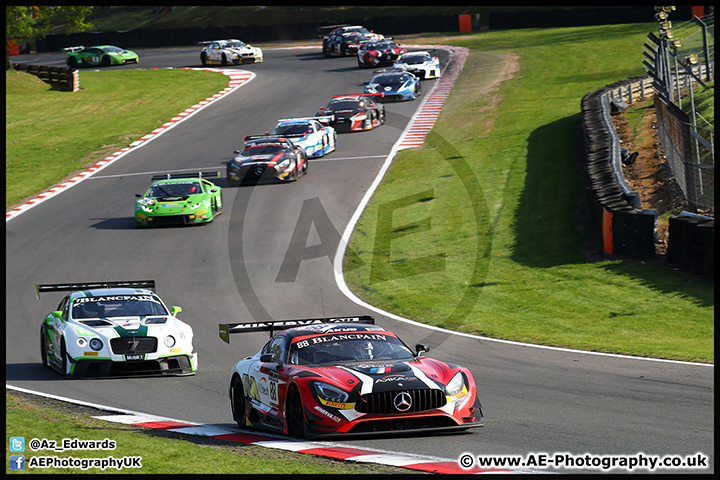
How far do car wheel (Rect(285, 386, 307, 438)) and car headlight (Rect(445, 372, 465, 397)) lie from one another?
1.56 metres

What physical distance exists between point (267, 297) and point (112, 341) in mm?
6160

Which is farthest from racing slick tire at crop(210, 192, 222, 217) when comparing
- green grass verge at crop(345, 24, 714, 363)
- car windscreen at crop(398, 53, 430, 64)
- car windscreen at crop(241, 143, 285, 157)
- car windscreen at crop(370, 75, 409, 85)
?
car windscreen at crop(398, 53, 430, 64)

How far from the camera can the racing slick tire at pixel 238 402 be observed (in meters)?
11.0

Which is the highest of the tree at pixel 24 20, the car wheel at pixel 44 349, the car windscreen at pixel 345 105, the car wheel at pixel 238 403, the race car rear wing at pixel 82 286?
the tree at pixel 24 20

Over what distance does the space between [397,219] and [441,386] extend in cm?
1738

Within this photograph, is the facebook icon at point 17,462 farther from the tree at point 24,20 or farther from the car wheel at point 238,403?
the tree at point 24,20

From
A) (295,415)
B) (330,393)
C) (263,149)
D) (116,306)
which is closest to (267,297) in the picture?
(116,306)

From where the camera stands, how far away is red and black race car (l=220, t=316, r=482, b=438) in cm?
938

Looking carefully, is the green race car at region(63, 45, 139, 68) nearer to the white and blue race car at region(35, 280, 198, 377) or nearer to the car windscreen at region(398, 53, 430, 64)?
the car windscreen at region(398, 53, 430, 64)

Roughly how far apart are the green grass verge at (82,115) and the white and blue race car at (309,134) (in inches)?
340

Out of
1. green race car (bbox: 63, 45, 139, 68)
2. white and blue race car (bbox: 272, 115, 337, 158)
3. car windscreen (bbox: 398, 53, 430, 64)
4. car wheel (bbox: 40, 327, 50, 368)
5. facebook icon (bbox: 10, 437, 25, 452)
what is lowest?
car wheel (bbox: 40, 327, 50, 368)

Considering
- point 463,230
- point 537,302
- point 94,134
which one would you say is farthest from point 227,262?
point 94,134

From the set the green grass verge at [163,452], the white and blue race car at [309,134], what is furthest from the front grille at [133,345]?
the white and blue race car at [309,134]

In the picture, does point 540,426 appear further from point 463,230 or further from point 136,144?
point 136,144
